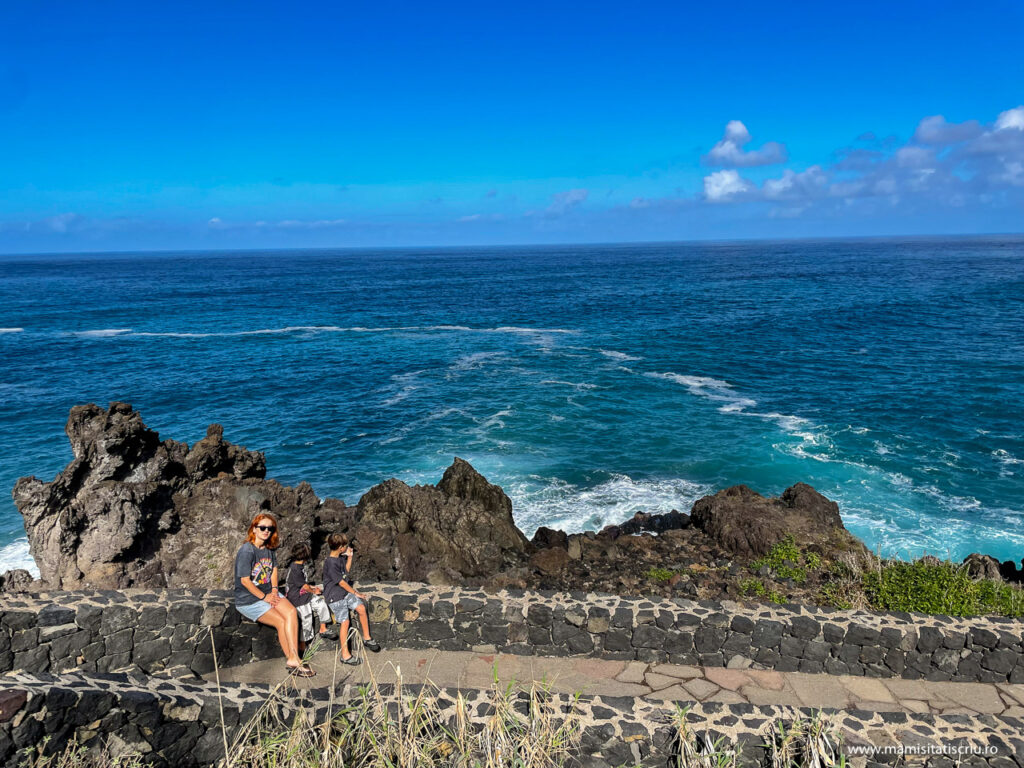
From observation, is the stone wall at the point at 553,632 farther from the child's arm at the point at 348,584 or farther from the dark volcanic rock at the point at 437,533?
the dark volcanic rock at the point at 437,533

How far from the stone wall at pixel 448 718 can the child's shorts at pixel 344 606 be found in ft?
5.55

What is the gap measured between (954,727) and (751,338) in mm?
47926

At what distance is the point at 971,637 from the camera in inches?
382

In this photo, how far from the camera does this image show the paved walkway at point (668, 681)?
9.30m

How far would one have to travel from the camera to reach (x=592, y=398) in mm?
35500

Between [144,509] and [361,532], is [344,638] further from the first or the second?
[144,509]

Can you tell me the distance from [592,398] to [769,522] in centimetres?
1912

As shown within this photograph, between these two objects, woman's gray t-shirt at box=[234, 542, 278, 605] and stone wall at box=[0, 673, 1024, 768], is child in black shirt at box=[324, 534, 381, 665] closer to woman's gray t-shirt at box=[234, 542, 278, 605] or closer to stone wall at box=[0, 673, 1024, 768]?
woman's gray t-shirt at box=[234, 542, 278, 605]

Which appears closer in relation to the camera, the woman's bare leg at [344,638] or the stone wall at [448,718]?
the stone wall at [448,718]

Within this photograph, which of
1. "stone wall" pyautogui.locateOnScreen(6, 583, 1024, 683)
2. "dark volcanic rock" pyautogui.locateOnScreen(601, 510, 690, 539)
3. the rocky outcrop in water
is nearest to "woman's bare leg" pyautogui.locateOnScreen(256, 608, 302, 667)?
"stone wall" pyautogui.locateOnScreen(6, 583, 1024, 683)

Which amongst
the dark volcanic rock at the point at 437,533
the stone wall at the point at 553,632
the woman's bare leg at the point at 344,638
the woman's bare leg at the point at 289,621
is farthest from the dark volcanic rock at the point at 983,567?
the woman's bare leg at the point at 289,621

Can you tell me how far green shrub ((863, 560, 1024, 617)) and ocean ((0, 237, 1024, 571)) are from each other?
8573 mm

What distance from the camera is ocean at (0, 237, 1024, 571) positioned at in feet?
79.3

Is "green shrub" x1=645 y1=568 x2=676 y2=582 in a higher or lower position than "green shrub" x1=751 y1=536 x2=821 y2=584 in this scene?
lower
